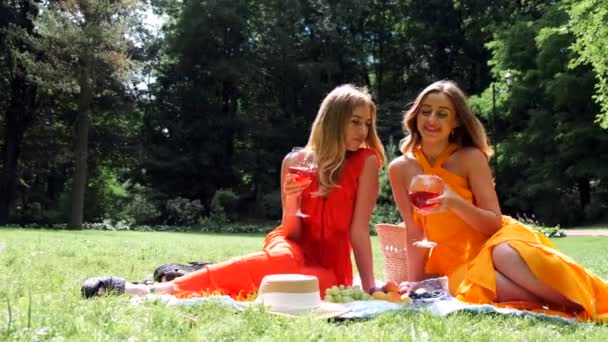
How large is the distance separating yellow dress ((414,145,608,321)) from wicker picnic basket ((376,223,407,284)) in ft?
2.10

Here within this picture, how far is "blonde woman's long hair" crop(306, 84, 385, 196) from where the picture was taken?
3.96 m

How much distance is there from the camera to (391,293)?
3.56 metres

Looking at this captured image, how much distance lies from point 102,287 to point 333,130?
5.65ft

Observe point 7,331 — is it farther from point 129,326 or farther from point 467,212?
point 467,212

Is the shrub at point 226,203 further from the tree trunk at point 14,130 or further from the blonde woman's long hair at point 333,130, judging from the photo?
the blonde woman's long hair at point 333,130

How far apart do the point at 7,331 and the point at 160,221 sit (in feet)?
81.5

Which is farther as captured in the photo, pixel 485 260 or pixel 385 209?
pixel 385 209

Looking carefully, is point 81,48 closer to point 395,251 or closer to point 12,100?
point 12,100

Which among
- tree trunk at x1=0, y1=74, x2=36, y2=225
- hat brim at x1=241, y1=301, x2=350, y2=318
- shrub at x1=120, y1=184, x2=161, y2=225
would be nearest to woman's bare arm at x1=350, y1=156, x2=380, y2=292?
hat brim at x1=241, y1=301, x2=350, y2=318

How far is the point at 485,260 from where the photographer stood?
3488 mm

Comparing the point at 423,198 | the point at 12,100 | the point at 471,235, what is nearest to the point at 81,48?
the point at 12,100

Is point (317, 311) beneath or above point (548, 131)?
beneath

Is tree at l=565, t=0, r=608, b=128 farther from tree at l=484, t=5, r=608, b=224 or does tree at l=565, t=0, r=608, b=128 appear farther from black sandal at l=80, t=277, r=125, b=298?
black sandal at l=80, t=277, r=125, b=298

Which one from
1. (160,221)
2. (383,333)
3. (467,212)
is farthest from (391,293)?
(160,221)
